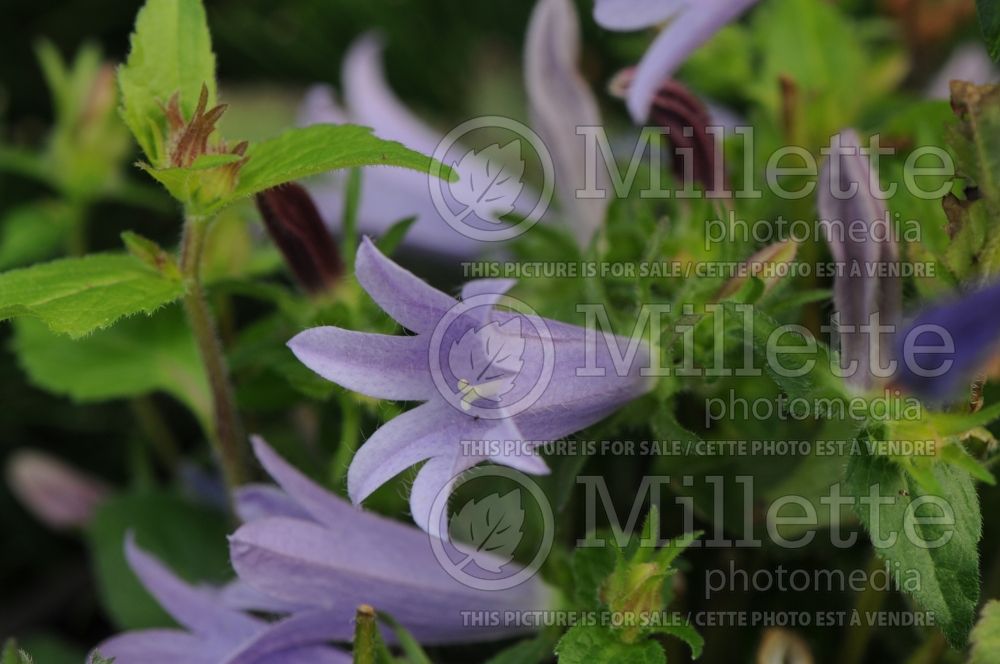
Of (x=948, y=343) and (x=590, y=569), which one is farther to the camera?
(x=590, y=569)

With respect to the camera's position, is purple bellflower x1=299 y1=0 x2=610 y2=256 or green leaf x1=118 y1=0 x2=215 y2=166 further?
purple bellflower x1=299 y1=0 x2=610 y2=256

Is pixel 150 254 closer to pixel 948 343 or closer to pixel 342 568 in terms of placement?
pixel 342 568

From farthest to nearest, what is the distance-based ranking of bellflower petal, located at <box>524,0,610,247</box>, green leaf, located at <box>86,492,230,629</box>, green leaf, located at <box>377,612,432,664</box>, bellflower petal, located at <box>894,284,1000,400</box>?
green leaf, located at <box>86,492,230,629</box>, bellflower petal, located at <box>524,0,610,247</box>, green leaf, located at <box>377,612,432,664</box>, bellflower petal, located at <box>894,284,1000,400</box>

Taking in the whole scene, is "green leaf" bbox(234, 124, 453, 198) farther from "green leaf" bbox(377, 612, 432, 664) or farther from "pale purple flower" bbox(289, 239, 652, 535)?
"green leaf" bbox(377, 612, 432, 664)

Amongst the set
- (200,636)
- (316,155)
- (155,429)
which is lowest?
(200,636)

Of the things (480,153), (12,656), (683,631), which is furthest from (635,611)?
(480,153)

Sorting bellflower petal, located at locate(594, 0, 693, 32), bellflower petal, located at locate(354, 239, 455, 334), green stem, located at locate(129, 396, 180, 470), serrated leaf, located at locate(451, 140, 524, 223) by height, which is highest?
bellflower petal, located at locate(594, 0, 693, 32)

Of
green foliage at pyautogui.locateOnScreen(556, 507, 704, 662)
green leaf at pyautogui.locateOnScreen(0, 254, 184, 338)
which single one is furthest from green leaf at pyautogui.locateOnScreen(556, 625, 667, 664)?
green leaf at pyautogui.locateOnScreen(0, 254, 184, 338)
